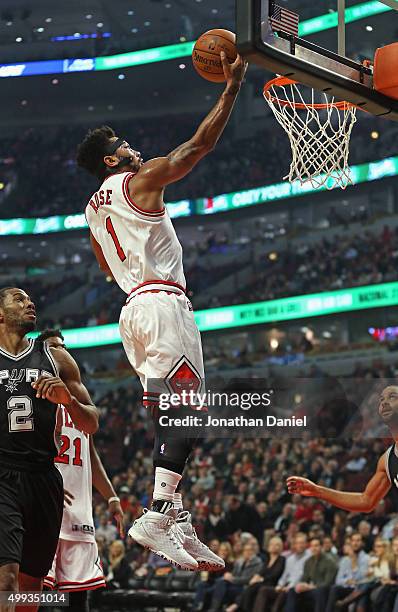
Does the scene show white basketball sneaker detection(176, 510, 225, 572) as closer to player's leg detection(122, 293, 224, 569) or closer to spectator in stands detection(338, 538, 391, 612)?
player's leg detection(122, 293, 224, 569)

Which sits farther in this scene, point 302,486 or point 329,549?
point 329,549

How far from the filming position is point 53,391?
200 inches

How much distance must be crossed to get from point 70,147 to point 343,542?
19437mm

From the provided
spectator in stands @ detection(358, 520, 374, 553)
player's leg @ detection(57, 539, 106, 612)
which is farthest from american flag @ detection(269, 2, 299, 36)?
spectator in stands @ detection(358, 520, 374, 553)

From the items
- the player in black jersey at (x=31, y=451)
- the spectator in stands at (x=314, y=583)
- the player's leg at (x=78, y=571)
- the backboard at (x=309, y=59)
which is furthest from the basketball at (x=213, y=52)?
the spectator in stands at (x=314, y=583)

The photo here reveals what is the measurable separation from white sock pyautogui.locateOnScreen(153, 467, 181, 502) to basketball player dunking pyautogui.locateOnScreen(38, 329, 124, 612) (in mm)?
1471

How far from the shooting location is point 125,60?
27828 mm

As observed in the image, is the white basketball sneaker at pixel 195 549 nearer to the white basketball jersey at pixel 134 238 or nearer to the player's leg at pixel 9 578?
the player's leg at pixel 9 578

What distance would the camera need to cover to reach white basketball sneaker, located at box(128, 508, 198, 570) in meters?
4.61

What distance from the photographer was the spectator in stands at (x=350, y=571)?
34.2 feet

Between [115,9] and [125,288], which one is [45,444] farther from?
[115,9]

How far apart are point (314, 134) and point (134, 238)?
186 centimetres

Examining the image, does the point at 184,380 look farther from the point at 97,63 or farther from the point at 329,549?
the point at 97,63

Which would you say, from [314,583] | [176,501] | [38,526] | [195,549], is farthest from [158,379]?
[314,583]
